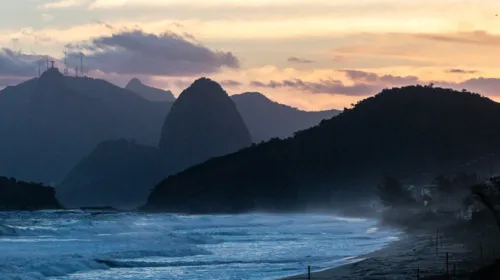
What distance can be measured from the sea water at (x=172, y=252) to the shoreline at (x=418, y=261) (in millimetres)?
1329

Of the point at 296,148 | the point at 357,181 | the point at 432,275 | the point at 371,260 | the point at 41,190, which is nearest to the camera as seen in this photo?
the point at 432,275

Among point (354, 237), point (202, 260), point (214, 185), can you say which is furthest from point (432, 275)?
point (214, 185)

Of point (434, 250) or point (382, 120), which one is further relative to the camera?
point (382, 120)

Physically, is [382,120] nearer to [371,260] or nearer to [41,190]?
[41,190]

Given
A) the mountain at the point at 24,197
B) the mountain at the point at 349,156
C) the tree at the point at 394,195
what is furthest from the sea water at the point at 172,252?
the mountain at the point at 24,197

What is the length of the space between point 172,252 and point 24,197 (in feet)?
307

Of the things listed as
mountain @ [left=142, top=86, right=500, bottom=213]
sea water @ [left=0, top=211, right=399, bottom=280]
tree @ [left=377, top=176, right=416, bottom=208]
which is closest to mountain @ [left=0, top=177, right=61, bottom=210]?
mountain @ [left=142, top=86, right=500, bottom=213]

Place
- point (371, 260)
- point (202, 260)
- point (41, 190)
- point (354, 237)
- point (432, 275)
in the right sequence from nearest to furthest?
point (432, 275)
point (371, 260)
point (202, 260)
point (354, 237)
point (41, 190)

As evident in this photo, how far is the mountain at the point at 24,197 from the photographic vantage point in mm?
129750

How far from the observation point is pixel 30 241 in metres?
51.1

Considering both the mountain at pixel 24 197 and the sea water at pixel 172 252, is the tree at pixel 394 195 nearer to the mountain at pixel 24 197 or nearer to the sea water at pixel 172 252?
the sea water at pixel 172 252

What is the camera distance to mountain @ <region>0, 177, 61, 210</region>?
426ft

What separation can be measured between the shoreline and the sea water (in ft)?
4.36

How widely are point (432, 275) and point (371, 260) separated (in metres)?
8.75
